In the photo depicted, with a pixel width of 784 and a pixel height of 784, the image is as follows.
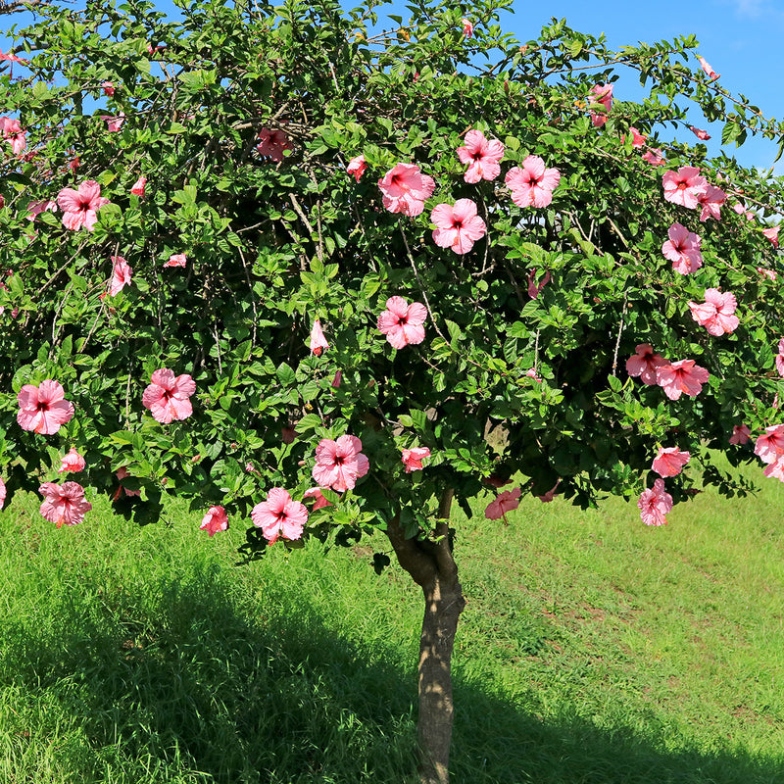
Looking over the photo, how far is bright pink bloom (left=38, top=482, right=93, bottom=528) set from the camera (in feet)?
8.64

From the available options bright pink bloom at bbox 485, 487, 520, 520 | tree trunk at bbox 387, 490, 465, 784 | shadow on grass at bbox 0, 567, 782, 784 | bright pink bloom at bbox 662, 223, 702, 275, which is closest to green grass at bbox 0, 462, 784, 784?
shadow on grass at bbox 0, 567, 782, 784

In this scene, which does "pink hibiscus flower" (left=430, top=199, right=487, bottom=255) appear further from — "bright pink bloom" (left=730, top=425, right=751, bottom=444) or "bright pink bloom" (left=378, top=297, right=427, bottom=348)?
"bright pink bloom" (left=730, top=425, right=751, bottom=444)

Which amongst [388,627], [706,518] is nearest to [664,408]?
[388,627]

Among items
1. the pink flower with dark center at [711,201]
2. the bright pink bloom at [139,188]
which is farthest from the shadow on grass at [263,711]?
the pink flower with dark center at [711,201]

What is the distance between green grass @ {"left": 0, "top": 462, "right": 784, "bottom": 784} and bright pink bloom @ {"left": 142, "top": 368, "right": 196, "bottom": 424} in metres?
2.49

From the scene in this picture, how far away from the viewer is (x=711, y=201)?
313cm

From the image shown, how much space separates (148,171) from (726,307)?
5.72ft

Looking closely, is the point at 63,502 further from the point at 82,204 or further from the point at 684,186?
the point at 684,186

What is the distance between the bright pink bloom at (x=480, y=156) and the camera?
280 centimetres

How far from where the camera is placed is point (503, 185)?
9.82 feet

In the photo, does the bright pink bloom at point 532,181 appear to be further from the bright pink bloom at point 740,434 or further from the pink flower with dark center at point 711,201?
the bright pink bloom at point 740,434

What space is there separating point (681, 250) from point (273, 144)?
1.30 metres

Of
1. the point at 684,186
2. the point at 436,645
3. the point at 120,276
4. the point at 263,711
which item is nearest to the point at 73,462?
the point at 120,276

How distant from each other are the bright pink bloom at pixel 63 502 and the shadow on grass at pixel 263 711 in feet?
7.07
